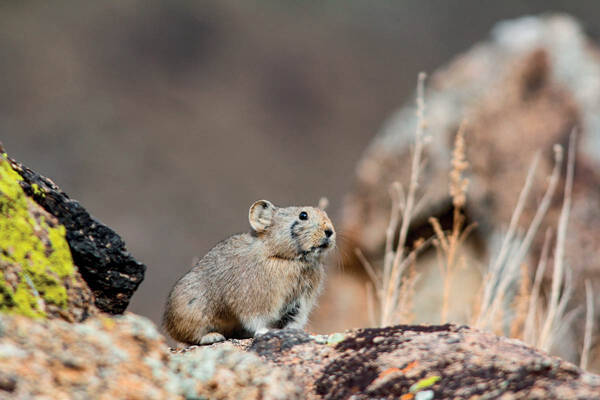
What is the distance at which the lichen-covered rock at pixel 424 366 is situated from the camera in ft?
8.07

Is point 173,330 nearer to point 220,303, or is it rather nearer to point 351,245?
point 220,303

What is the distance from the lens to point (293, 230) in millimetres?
4293

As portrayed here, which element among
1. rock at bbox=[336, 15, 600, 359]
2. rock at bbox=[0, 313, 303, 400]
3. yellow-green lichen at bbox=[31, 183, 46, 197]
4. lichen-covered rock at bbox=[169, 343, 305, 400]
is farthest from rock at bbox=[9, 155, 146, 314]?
rock at bbox=[336, 15, 600, 359]

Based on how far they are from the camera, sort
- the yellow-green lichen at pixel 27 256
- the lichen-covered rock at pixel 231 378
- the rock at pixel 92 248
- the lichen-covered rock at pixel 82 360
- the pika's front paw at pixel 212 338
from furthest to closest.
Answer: the pika's front paw at pixel 212 338 → the rock at pixel 92 248 → the yellow-green lichen at pixel 27 256 → the lichen-covered rock at pixel 231 378 → the lichen-covered rock at pixel 82 360

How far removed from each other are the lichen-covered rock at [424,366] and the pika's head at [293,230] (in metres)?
0.98

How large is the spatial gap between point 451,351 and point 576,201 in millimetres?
4851

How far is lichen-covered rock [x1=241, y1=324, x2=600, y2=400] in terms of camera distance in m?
2.46

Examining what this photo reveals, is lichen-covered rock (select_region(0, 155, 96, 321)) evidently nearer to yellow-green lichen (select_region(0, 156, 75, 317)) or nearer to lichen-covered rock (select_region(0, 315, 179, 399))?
yellow-green lichen (select_region(0, 156, 75, 317))

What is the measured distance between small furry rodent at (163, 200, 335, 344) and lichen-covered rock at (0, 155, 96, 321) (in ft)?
4.34

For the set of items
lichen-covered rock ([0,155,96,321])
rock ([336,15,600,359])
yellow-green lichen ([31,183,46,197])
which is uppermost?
rock ([336,15,600,359])

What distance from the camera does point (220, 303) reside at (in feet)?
13.8

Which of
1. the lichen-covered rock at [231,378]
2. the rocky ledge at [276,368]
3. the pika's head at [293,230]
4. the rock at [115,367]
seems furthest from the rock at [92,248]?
the pika's head at [293,230]

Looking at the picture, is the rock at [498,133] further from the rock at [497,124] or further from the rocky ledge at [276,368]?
the rocky ledge at [276,368]

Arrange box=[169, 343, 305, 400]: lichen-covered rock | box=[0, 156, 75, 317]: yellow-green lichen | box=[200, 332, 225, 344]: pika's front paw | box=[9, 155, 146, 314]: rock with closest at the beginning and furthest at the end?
box=[169, 343, 305, 400]: lichen-covered rock, box=[0, 156, 75, 317]: yellow-green lichen, box=[9, 155, 146, 314]: rock, box=[200, 332, 225, 344]: pika's front paw
